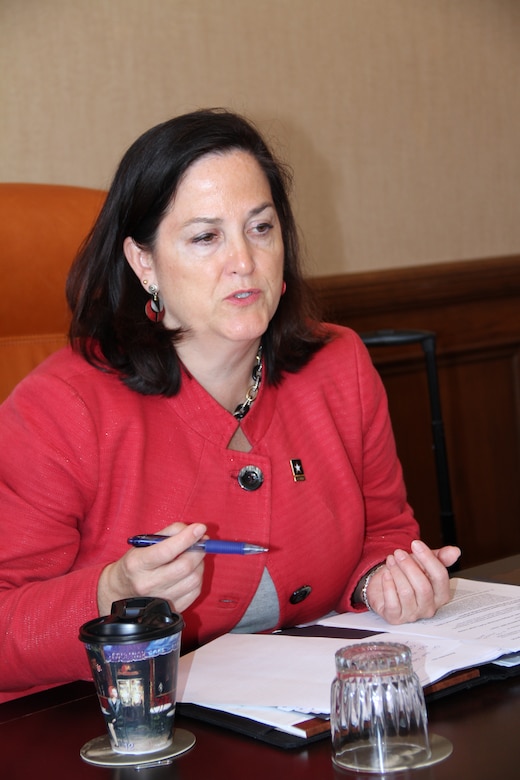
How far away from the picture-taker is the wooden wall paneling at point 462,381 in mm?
3197

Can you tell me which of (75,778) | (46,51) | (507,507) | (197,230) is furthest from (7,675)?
(507,507)

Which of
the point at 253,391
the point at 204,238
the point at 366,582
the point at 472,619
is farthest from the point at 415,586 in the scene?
the point at 204,238

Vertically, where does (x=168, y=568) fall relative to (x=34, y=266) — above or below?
below

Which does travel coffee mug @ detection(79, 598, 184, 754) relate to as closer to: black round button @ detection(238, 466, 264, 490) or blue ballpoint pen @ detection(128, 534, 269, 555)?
blue ballpoint pen @ detection(128, 534, 269, 555)

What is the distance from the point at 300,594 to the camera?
1527 millimetres

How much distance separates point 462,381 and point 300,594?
2018mm

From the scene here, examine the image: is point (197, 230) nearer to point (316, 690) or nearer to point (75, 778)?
point (316, 690)

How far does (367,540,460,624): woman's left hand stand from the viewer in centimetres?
129

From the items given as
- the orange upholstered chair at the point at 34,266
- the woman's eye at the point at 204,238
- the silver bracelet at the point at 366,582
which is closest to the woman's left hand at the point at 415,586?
the silver bracelet at the point at 366,582

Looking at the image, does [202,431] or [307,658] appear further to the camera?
[202,431]

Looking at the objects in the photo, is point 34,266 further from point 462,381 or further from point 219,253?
point 462,381

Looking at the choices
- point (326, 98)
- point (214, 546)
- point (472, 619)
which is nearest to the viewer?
point (214, 546)

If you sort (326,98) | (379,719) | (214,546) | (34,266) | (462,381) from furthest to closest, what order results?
(462,381) → (326,98) → (34,266) → (214,546) → (379,719)

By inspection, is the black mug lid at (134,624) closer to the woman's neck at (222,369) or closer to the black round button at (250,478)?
the black round button at (250,478)
